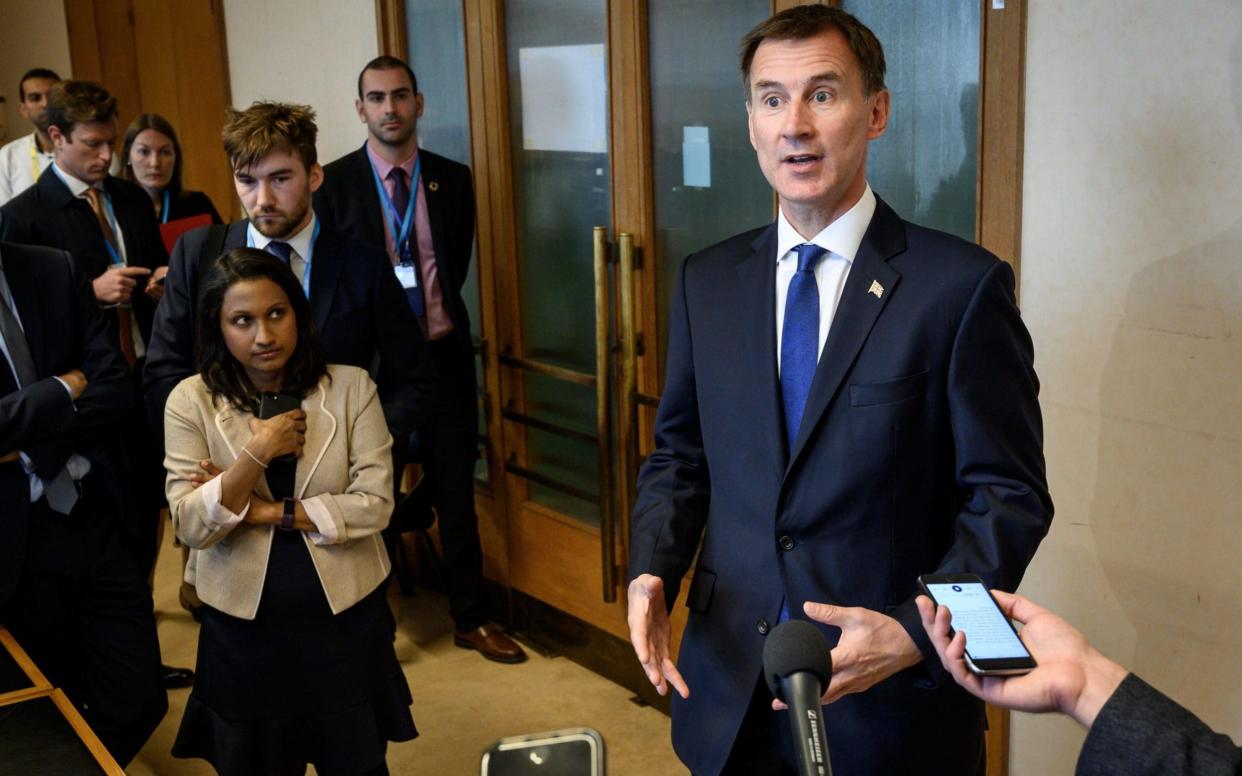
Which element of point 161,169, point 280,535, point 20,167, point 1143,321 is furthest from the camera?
point 20,167

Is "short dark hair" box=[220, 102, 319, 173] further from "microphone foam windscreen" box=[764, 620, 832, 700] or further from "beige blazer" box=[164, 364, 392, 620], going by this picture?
"microphone foam windscreen" box=[764, 620, 832, 700]

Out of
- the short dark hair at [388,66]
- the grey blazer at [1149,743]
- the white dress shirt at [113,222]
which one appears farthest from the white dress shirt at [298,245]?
the grey blazer at [1149,743]

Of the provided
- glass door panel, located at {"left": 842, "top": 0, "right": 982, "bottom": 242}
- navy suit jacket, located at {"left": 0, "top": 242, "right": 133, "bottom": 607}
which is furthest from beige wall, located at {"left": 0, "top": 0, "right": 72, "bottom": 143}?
glass door panel, located at {"left": 842, "top": 0, "right": 982, "bottom": 242}

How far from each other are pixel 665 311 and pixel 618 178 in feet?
1.24

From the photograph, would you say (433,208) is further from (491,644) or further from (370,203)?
(491,644)

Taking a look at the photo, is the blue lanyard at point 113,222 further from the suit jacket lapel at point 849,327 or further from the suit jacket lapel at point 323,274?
the suit jacket lapel at point 849,327

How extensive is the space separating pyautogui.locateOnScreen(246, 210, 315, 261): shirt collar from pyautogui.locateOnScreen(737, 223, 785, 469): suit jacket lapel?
1.33 m

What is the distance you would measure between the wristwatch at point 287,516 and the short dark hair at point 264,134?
0.78m

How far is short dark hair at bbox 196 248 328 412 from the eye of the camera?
8.32 feet

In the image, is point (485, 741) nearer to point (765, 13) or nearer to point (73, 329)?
point (73, 329)

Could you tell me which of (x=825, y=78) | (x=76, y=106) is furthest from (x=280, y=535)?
(x=76, y=106)

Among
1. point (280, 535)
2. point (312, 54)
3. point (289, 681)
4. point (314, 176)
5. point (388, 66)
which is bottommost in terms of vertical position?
point (289, 681)

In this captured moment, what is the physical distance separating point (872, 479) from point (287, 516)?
1236 mm

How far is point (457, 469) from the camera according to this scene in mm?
3963
